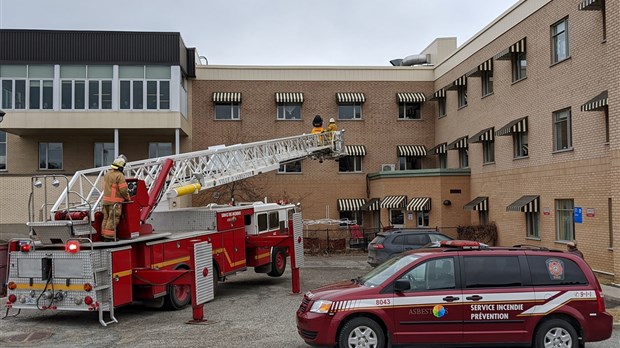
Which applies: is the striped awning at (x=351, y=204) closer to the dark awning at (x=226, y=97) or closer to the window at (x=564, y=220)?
the dark awning at (x=226, y=97)

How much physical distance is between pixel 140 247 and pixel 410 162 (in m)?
24.3

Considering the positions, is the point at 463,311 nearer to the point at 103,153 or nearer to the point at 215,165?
the point at 215,165

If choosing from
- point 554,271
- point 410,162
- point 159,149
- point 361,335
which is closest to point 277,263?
point 361,335

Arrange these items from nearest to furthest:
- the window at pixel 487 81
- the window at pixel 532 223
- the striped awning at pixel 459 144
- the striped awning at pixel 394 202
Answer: the window at pixel 532 223 → the window at pixel 487 81 → the striped awning at pixel 459 144 → the striped awning at pixel 394 202

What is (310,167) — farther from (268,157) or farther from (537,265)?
(537,265)

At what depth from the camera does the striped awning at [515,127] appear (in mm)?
22016

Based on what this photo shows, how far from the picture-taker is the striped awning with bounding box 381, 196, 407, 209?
94.4 ft

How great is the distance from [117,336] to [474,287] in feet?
20.6

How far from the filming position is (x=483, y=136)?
2527cm

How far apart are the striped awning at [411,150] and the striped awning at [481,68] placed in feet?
25.7

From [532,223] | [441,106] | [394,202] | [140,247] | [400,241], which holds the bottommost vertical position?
[400,241]

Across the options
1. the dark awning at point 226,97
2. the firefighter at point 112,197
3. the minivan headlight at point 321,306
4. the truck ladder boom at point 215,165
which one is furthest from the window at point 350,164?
the minivan headlight at point 321,306

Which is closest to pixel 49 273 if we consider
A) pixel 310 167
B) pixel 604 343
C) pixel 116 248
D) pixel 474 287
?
pixel 116 248

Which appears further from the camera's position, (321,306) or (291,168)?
(291,168)
